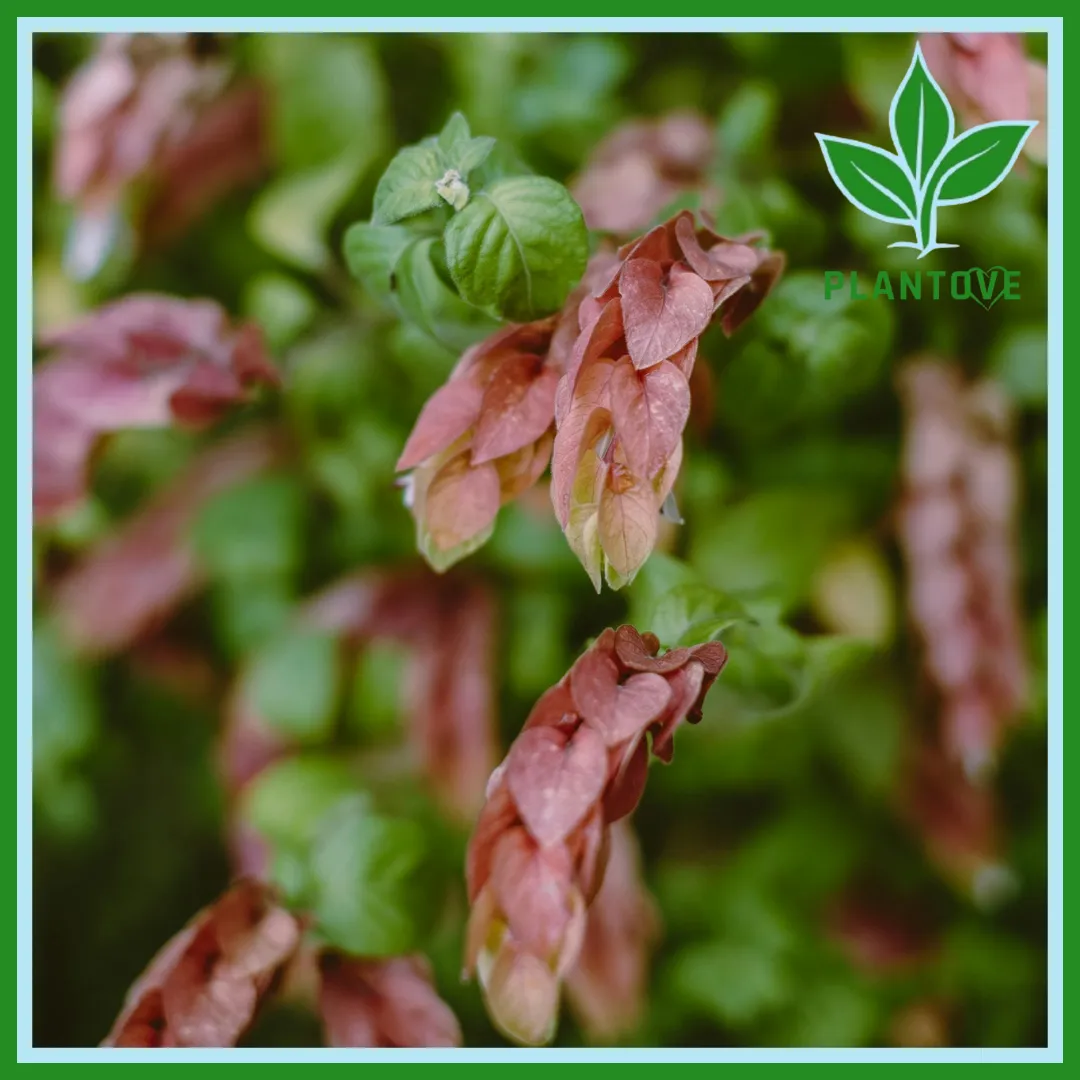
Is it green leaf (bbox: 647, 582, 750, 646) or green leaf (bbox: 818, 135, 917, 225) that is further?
green leaf (bbox: 818, 135, 917, 225)

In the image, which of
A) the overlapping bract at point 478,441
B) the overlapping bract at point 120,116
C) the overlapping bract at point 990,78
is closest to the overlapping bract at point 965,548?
the overlapping bract at point 990,78

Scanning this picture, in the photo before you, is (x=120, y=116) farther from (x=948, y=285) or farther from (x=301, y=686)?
(x=948, y=285)

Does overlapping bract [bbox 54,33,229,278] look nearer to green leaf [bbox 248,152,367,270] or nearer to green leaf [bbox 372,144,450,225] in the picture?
green leaf [bbox 248,152,367,270]

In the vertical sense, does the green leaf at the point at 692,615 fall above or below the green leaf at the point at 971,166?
below

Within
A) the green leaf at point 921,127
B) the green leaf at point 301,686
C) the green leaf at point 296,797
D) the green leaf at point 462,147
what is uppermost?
the green leaf at point 921,127

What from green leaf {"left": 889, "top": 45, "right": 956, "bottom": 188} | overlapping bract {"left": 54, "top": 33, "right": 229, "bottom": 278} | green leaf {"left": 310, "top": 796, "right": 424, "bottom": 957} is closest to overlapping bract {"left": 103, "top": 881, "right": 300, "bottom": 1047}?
green leaf {"left": 310, "top": 796, "right": 424, "bottom": 957}

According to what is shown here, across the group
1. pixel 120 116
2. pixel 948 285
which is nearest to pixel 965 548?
pixel 948 285

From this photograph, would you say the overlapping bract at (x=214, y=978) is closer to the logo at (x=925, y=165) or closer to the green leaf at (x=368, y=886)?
the green leaf at (x=368, y=886)

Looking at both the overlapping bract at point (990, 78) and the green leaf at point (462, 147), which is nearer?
the green leaf at point (462, 147)
